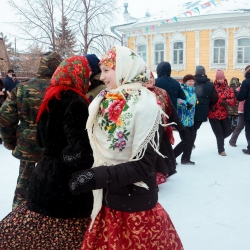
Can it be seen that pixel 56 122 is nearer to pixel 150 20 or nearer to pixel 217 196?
pixel 217 196

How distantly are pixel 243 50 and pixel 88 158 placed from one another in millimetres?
17662

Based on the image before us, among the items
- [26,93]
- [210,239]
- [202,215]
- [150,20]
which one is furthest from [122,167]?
[150,20]

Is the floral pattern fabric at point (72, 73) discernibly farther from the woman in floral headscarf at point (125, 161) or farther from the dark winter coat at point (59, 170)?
the woman in floral headscarf at point (125, 161)

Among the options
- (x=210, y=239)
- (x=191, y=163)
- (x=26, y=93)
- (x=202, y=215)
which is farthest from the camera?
(x=191, y=163)

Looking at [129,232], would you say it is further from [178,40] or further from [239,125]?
[178,40]

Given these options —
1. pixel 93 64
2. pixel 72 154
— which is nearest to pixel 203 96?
pixel 93 64

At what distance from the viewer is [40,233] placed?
225 centimetres

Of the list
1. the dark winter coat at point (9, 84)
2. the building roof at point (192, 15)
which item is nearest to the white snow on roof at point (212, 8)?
the building roof at point (192, 15)

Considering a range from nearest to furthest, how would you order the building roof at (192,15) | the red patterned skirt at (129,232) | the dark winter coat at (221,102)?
1. the red patterned skirt at (129,232)
2. the dark winter coat at (221,102)
3. the building roof at (192,15)

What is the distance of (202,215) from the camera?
12.6 ft

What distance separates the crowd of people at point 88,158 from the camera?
1.77 m

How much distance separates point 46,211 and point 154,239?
0.80 metres

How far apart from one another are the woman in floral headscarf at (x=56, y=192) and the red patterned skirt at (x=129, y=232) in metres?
0.36

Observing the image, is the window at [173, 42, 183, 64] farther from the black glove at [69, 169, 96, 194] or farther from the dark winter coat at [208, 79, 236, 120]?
the black glove at [69, 169, 96, 194]
